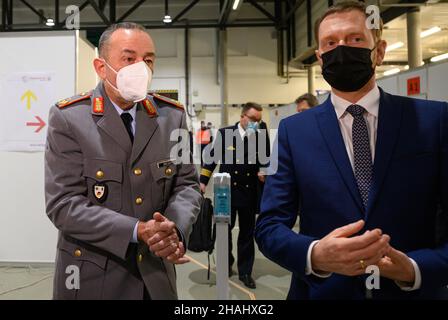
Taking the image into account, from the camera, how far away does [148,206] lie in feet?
4.26

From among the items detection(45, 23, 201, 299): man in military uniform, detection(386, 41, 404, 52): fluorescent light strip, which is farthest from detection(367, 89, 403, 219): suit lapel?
Result: detection(386, 41, 404, 52): fluorescent light strip

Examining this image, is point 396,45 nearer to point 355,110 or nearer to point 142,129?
point 355,110

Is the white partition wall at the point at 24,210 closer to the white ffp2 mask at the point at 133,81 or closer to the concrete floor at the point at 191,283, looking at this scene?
the concrete floor at the point at 191,283

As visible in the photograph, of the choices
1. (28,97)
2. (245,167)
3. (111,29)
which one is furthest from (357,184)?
(28,97)

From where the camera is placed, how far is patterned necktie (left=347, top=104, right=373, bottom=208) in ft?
3.34

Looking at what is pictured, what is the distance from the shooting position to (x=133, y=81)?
1331 mm

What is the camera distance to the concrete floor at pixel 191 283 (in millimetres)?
3047

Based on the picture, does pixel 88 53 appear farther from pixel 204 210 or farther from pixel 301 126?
pixel 301 126

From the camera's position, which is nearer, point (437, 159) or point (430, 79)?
point (437, 159)

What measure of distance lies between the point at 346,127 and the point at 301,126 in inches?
5.4

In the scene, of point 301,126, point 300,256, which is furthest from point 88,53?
point 300,256

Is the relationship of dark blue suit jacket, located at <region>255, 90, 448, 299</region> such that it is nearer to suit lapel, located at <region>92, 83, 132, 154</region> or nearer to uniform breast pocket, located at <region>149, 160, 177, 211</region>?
uniform breast pocket, located at <region>149, 160, 177, 211</region>

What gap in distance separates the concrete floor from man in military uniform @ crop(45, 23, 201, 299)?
6.30 feet

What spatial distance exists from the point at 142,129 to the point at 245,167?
2.32 meters
